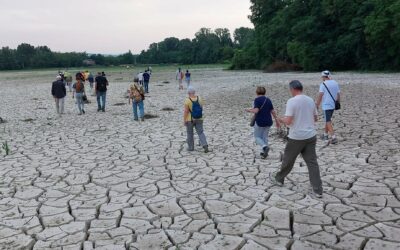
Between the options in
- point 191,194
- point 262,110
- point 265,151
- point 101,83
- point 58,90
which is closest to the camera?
point 191,194

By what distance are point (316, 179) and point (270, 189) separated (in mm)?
829

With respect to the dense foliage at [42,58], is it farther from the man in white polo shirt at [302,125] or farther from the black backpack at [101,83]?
the man in white polo shirt at [302,125]

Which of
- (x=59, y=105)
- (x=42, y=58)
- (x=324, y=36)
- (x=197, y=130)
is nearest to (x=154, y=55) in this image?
(x=42, y=58)

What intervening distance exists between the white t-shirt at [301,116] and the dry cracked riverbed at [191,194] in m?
0.99

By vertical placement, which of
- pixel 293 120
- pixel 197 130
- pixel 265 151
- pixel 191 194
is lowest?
pixel 191 194

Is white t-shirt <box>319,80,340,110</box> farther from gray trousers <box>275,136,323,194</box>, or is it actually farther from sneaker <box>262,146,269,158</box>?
gray trousers <box>275,136,323,194</box>

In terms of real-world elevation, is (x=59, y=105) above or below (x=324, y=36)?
below

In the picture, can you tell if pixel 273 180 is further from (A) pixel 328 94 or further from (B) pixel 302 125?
(A) pixel 328 94

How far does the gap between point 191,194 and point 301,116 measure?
2.14 m

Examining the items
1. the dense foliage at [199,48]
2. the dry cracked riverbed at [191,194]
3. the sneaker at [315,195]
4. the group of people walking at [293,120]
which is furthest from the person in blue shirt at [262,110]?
the dense foliage at [199,48]

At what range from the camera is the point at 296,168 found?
7.59 meters

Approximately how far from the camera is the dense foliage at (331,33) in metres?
39.5

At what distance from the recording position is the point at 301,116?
5793mm

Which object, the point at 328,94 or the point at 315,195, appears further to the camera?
the point at 328,94
